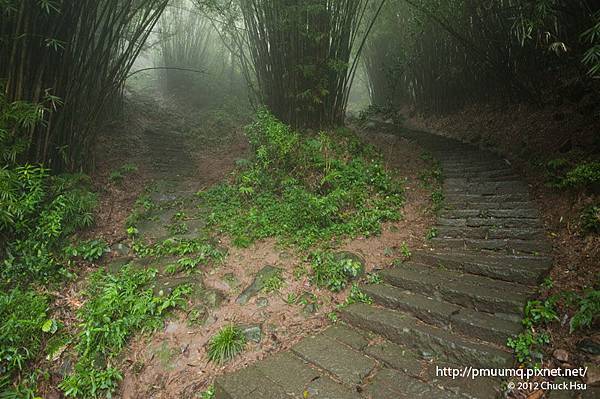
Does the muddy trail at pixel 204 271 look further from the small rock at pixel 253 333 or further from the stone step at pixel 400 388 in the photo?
the stone step at pixel 400 388

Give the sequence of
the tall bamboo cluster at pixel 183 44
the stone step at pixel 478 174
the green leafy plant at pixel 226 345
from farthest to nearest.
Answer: the tall bamboo cluster at pixel 183 44 < the stone step at pixel 478 174 < the green leafy plant at pixel 226 345

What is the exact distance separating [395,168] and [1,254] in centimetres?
502

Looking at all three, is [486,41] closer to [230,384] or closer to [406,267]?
[406,267]

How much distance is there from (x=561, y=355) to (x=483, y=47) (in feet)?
18.3

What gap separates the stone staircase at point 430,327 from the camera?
207 centimetres

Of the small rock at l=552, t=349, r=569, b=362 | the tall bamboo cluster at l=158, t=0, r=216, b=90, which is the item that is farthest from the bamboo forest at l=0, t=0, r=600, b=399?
the tall bamboo cluster at l=158, t=0, r=216, b=90

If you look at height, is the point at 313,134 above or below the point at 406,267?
above

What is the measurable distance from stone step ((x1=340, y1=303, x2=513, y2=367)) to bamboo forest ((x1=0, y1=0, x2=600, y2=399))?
0.01 m

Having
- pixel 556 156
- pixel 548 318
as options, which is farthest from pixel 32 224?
pixel 556 156

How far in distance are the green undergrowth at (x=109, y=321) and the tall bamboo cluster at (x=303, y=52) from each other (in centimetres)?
355

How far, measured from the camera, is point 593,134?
3979mm

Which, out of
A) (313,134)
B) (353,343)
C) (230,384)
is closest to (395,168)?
(313,134)

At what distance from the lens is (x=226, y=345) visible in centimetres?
252

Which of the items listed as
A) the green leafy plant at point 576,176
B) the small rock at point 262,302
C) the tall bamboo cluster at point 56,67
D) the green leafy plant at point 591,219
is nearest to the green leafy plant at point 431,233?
the green leafy plant at point 591,219
